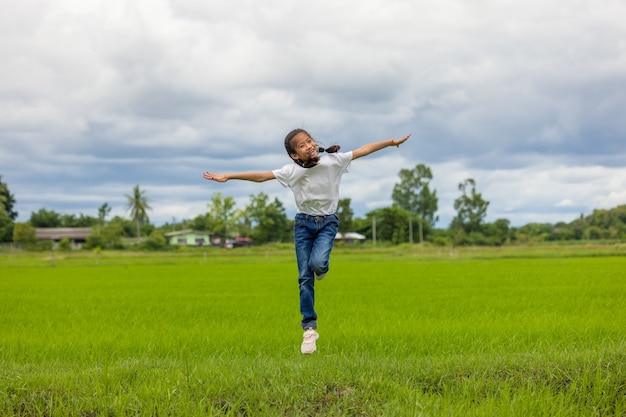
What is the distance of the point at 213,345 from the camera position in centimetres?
782

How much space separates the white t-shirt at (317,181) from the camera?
6059mm

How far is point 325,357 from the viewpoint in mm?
6004

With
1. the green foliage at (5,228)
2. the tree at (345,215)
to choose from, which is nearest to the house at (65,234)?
the green foliage at (5,228)

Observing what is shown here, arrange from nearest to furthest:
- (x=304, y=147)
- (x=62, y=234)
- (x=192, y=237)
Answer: (x=304, y=147)
(x=62, y=234)
(x=192, y=237)

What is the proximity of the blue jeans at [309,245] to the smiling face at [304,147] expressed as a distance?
0.63 meters

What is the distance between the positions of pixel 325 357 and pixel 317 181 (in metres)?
1.75

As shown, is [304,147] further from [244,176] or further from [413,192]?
[413,192]

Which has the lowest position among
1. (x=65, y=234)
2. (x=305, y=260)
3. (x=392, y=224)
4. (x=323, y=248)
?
(x=305, y=260)

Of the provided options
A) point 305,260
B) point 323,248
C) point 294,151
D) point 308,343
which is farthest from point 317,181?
point 308,343

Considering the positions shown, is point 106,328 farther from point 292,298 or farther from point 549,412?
point 549,412

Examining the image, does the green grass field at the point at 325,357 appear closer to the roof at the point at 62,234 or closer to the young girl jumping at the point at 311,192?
the young girl jumping at the point at 311,192

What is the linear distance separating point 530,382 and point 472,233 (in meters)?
79.0

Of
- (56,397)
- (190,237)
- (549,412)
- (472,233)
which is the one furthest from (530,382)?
(190,237)

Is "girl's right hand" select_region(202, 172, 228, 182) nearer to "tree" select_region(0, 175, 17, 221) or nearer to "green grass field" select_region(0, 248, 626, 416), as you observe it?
"green grass field" select_region(0, 248, 626, 416)
